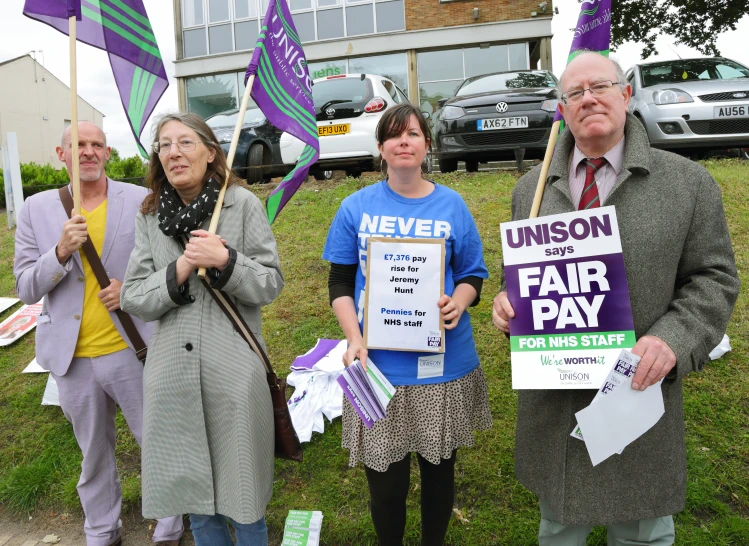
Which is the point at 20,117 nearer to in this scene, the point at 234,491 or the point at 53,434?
the point at 53,434

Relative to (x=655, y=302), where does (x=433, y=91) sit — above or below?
above

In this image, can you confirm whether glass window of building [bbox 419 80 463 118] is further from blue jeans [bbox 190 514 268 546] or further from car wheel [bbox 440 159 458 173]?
blue jeans [bbox 190 514 268 546]

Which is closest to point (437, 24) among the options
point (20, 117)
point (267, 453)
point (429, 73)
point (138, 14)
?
point (429, 73)

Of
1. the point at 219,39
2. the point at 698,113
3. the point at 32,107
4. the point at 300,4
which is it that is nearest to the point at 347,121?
the point at 698,113

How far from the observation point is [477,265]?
249 centimetres

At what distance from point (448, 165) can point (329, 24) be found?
43.7 feet

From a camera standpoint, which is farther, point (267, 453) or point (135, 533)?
point (135, 533)

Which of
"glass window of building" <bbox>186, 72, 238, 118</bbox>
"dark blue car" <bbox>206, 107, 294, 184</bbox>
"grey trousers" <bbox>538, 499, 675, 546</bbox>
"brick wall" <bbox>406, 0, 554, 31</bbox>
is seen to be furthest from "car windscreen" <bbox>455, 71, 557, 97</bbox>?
"glass window of building" <bbox>186, 72, 238, 118</bbox>

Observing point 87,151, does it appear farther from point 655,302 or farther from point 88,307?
point 655,302

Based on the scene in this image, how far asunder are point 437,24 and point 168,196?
61.9 ft

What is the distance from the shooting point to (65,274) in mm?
2834

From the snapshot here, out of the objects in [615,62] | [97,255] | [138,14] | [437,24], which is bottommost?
[97,255]

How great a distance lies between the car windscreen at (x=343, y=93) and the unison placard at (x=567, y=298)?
6870mm

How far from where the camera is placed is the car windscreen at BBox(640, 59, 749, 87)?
8398 millimetres
